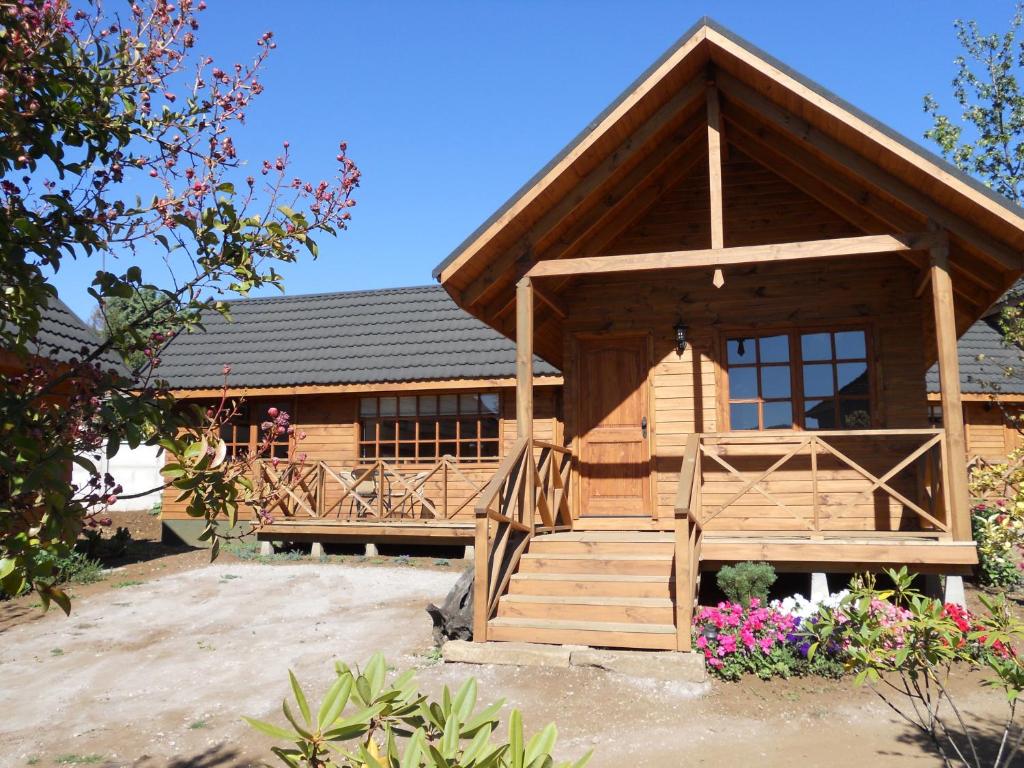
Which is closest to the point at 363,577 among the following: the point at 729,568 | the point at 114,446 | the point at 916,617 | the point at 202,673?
the point at 202,673

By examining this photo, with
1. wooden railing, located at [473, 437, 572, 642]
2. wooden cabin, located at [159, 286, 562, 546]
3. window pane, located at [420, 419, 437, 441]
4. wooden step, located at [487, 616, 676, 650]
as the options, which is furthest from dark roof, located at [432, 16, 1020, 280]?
window pane, located at [420, 419, 437, 441]

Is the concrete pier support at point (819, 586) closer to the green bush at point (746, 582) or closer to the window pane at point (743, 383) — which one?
the green bush at point (746, 582)

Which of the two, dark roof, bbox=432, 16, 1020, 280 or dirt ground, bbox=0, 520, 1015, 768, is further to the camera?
dark roof, bbox=432, 16, 1020, 280

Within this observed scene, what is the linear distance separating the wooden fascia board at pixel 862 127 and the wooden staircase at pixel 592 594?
4.11m

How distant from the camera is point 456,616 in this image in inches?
292

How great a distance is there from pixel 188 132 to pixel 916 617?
3.54 m

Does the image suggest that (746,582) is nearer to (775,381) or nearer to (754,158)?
(775,381)

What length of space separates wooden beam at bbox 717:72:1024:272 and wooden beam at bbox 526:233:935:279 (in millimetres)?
268

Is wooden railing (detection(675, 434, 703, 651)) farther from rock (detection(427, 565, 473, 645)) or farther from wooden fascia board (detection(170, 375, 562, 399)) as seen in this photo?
wooden fascia board (detection(170, 375, 562, 399))

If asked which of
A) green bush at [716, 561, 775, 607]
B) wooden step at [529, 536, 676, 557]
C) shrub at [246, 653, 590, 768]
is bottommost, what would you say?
green bush at [716, 561, 775, 607]

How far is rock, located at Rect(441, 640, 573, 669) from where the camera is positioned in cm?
670

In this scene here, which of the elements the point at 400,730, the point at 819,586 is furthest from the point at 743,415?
the point at 400,730

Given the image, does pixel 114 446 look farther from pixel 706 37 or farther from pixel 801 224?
pixel 801 224

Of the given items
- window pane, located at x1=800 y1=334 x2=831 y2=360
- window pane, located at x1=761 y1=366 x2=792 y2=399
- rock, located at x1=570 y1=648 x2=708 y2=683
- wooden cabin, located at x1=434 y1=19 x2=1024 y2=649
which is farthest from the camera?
window pane, located at x1=761 y1=366 x2=792 y2=399
